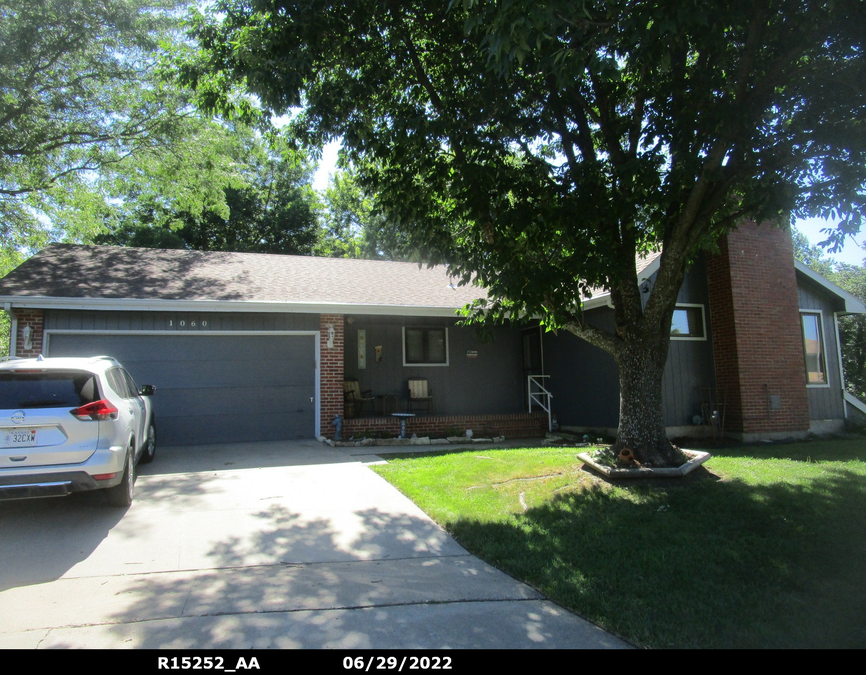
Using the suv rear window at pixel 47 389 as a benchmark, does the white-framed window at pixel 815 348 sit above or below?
above

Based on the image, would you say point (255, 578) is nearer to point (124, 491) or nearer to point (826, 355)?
point (124, 491)

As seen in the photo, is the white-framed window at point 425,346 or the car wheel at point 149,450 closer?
the car wheel at point 149,450

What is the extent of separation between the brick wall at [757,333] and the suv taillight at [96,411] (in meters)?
11.6

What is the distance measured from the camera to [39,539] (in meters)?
5.43

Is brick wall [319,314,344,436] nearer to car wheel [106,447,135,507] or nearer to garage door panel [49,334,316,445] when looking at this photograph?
garage door panel [49,334,316,445]

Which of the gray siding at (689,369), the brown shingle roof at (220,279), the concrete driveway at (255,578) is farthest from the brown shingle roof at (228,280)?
the concrete driveway at (255,578)

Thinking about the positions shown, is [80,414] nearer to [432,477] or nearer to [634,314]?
[432,477]

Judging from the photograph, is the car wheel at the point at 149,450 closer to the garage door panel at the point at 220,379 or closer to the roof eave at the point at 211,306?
the garage door panel at the point at 220,379

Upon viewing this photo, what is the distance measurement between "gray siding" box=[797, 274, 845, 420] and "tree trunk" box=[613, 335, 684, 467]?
8.03 m

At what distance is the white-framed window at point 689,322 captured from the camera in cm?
1266

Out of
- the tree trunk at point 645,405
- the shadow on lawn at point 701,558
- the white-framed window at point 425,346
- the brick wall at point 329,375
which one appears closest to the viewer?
the shadow on lawn at point 701,558

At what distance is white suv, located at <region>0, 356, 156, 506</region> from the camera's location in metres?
5.33

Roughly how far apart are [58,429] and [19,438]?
31 cm
